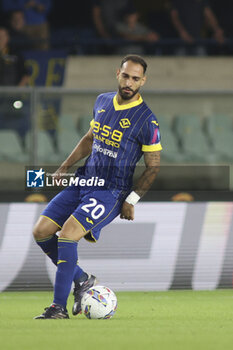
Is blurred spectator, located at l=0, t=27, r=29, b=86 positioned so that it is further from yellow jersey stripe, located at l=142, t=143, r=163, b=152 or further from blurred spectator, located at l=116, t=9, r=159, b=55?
yellow jersey stripe, located at l=142, t=143, r=163, b=152

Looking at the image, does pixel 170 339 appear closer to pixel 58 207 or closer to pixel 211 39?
pixel 58 207

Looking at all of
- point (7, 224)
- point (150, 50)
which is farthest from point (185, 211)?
point (150, 50)

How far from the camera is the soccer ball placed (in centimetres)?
702

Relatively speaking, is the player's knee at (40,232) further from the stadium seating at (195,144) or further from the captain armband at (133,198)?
the stadium seating at (195,144)

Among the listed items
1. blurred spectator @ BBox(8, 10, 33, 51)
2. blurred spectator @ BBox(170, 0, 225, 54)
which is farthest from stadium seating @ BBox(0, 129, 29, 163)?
blurred spectator @ BBox(170, 0, 225, 54)

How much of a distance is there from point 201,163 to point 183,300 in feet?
6.06

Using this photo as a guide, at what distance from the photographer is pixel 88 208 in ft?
23.2

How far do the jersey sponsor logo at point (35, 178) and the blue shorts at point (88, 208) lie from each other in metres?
2.47

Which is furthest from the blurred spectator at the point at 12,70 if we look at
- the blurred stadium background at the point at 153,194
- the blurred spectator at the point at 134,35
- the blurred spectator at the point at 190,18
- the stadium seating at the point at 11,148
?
the blurred spectator at the point at 190,18

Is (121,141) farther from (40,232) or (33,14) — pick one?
(33,14)

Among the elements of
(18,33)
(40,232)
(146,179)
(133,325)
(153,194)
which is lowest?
(133,325)

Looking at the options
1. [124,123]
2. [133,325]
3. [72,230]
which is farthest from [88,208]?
[133,325]

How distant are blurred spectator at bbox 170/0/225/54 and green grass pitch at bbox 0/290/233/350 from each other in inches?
253

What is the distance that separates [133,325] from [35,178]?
349 cm
